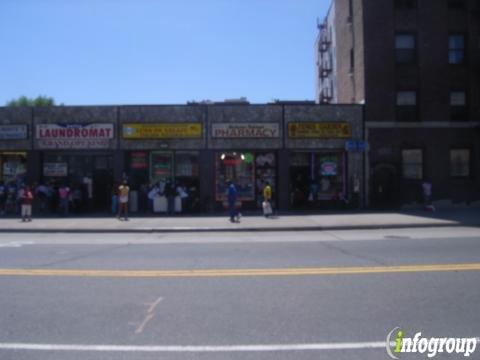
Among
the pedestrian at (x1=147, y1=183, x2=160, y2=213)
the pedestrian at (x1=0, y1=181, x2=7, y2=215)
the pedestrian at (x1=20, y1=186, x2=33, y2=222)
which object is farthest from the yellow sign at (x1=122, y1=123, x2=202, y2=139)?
the pedestrian at (x1=0, y1=181, x2=7, y2=215)

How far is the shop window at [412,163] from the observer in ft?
82.2

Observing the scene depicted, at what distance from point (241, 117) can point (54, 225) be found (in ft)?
32.8

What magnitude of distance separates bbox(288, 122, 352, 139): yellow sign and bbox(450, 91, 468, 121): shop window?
18.9 ft

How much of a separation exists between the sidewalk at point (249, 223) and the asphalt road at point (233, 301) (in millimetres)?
5578

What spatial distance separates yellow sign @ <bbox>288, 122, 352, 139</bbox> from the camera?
24.2 metres

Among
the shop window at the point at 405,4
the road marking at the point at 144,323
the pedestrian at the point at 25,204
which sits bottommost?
the road marking at the point at 144,323

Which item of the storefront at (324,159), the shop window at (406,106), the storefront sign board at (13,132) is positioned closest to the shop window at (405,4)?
the shop window at (406,106)

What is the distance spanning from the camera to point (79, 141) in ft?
79.2

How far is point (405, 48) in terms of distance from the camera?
25531mm

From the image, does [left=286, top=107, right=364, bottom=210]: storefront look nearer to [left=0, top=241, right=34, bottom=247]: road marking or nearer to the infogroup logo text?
[left=0, top=241, right=34, bottom=247]: road marking

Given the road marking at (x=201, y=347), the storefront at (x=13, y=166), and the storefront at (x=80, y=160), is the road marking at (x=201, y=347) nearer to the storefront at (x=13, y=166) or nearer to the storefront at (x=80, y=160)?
the storefront at (x=80, y=160)

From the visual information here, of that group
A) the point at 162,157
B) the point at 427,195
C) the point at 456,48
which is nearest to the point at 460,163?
the point at 427,195

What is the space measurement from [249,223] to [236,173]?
18.6 feet

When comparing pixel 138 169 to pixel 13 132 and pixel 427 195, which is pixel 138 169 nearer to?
pixel 13 132
